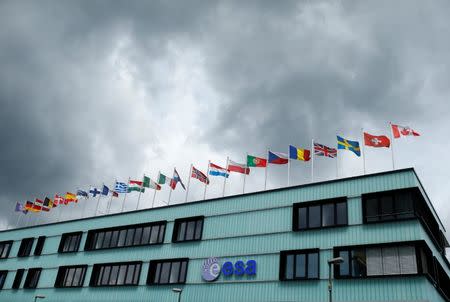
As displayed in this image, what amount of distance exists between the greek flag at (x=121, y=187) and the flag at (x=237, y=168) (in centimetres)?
1551

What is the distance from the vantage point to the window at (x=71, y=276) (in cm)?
4946

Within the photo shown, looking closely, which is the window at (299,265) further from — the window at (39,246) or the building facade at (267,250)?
the window at (39,246)

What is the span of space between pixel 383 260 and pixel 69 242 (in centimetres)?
3817

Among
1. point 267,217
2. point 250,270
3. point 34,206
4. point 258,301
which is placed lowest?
point 258,301

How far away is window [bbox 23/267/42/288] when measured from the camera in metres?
53.9

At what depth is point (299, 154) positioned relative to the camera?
41.9 metres

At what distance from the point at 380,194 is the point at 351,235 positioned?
12.8ft

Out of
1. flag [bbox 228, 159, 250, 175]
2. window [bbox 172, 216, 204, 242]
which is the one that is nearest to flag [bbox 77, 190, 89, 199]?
window [bbox 172, 216, 204, 242]

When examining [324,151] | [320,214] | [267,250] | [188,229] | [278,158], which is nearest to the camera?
[320,214]

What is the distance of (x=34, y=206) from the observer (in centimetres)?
6450

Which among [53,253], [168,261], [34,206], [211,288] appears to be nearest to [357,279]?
[211,288]

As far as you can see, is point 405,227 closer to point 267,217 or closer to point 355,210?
point 355,210

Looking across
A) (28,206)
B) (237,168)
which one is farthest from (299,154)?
(28,206)

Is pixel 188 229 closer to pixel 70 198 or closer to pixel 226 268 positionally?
pixel 226 268
